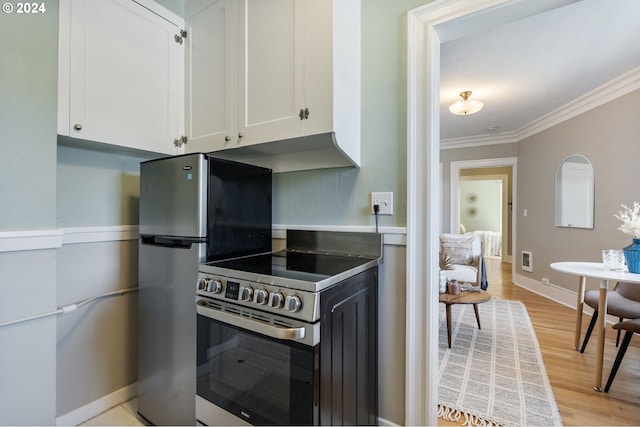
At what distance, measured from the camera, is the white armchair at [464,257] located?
138 inches

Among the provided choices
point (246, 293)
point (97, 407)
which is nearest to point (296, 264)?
point (246, 293)

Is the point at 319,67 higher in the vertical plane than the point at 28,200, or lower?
higher

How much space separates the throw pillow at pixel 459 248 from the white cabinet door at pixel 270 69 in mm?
3350

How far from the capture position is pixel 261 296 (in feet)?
3.33

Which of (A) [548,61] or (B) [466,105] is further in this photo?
(B) [466,105]

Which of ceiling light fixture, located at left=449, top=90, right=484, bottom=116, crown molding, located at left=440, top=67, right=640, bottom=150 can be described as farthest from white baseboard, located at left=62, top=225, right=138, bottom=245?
crown molding, located at left=440, top=67, right=640, bottom=150

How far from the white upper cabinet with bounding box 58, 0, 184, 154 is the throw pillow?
3.58 meters

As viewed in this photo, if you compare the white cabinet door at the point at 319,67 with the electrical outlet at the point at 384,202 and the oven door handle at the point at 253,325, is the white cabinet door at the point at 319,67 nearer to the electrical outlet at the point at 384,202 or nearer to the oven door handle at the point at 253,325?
the electrical outlet at the point at 384,202

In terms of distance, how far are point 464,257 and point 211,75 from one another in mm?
3695

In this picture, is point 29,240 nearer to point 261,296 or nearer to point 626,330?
point 261,296

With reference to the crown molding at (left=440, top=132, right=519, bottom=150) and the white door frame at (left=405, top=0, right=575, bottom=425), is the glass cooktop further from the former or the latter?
the crown molding at (left=440, top=132, right=519, bottom=150)

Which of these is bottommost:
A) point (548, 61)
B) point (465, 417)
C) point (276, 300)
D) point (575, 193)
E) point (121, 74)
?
point (465, 417)

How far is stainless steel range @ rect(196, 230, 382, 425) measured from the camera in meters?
0.93

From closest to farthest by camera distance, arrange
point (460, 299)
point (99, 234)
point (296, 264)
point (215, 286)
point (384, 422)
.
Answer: point (215, 286) < point (296, 264) < point (384, 422) < point (99, 234) < point (460, 299)
